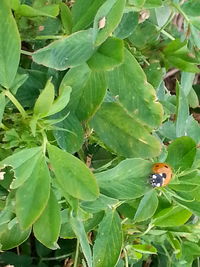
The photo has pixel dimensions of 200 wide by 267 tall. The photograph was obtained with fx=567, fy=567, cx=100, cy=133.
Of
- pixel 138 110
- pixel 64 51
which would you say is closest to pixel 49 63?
pixel 64 51

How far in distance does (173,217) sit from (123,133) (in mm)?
221

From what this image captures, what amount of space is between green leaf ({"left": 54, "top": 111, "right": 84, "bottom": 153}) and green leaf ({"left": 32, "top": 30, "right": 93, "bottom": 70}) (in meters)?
0.08

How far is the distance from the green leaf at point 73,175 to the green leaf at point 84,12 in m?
0.16

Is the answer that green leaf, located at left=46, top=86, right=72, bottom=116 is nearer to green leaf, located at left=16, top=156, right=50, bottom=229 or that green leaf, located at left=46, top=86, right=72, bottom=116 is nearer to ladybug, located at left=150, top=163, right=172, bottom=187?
green leaf, located at left=16, top=156, right=50, bottom=229

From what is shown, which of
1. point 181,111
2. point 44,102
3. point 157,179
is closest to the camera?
point 44,102

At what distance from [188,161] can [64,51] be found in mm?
268

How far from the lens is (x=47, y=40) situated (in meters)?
0.79

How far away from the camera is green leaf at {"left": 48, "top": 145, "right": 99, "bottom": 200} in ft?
2.19

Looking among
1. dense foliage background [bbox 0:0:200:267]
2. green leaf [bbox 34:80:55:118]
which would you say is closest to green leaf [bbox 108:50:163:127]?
dense foliage background [bbox 0:0:200:267]

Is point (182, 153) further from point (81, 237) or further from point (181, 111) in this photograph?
point (81, 237)

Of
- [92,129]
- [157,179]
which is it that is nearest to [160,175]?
[157,179]

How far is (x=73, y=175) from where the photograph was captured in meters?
0.67

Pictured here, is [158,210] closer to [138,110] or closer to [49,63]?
[138,110]

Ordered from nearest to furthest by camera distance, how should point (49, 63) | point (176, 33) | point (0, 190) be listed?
point (49, 63), point (0, 190), point (176, 33)
